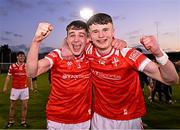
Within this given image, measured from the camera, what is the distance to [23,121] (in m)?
10.1

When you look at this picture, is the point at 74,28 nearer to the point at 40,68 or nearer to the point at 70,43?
the point at 70,43

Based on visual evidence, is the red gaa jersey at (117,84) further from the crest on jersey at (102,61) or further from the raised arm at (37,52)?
the raised arm at (37,52)

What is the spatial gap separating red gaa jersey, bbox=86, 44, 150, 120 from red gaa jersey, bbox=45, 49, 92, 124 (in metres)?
0.15

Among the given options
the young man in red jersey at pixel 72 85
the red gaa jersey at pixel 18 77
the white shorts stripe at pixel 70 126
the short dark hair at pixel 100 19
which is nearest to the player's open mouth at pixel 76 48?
the young man in red jersey at pixel 72 85

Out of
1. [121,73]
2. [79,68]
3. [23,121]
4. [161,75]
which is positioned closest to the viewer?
[161,75]

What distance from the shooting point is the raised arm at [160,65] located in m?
3.25

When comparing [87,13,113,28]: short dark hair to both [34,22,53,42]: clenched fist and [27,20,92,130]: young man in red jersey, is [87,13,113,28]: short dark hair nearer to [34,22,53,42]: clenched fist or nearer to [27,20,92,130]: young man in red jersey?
[27,20,92,130]: young man in red jersey

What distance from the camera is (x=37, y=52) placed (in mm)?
4043

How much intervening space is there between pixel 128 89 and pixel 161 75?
82cm

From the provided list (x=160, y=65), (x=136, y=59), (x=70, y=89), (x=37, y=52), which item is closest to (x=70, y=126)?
(x=70, y=89)

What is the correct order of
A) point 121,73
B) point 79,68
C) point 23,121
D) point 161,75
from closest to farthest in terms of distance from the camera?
point 161,75, point 121,73, point 79,68, point 23,121

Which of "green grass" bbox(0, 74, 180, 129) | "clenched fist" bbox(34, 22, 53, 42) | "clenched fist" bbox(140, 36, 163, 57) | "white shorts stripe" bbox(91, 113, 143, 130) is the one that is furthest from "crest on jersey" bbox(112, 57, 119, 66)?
"green grass" bbox(0, 74, 180, 129)

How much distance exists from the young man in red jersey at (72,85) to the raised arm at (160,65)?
1.14m

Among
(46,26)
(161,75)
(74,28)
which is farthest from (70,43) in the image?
(161,75)
